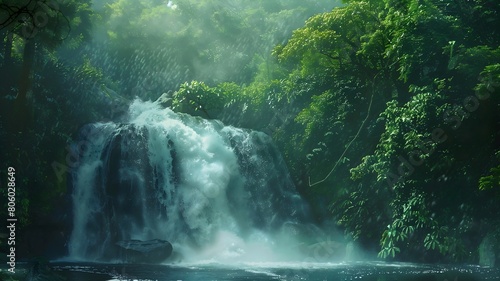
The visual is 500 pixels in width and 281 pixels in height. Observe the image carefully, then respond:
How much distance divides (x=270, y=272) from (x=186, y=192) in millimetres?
6834

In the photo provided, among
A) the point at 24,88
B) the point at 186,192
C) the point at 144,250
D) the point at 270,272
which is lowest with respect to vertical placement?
the point at 270,272

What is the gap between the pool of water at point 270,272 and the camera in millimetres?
14117

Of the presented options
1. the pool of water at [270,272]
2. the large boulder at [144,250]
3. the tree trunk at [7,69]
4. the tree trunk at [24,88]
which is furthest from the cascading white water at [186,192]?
the tree trunk at [7,69]

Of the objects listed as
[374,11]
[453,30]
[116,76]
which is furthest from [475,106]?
[116,76]

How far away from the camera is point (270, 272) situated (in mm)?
15734

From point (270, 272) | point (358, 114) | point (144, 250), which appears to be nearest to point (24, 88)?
point (144, 250)

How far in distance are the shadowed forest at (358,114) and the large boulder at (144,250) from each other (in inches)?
112

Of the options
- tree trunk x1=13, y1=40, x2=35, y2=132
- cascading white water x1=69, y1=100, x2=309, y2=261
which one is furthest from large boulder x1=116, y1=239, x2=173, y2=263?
tree trunk x1=13, y1=40, x2=35, y2=132

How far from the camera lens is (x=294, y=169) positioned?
23.9 metres

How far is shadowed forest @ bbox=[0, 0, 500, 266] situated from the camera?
15141mm

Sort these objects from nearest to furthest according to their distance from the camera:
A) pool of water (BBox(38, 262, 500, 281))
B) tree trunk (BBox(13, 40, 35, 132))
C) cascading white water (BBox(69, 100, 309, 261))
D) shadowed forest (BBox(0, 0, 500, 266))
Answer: pool of water (BBox(38, 262, 500, 281))
shadowed forest (BBox(0, 0, 500, 266))
tree trunk (BBox(13, 40, 35, 132))
cascading white water (BBox(69, 100, 309, 261))

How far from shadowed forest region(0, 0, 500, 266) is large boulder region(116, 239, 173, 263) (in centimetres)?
285

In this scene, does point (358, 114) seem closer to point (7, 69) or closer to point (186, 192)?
point (186, 192)

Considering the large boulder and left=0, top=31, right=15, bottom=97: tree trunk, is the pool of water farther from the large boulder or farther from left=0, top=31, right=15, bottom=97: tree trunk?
left=0, top=31, right=15, bottom=97: tree trunk
